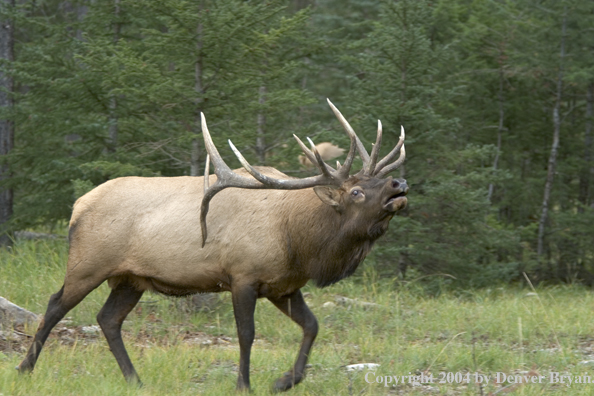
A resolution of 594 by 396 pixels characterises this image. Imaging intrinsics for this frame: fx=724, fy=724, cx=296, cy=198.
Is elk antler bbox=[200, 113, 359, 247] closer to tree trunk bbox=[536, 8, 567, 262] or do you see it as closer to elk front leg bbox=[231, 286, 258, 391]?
elk front leg bbox=[231, 286, 258, 391]

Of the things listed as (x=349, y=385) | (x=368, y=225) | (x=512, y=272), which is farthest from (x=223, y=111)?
(x=512, y=272)

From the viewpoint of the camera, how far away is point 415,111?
10203 mm

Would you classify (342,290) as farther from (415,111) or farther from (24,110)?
(24,110)

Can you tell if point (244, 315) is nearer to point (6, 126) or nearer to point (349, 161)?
point (349, 161)

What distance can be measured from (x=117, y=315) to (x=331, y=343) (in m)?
2.22

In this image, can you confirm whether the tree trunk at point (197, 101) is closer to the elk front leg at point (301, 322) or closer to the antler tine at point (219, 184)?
the antler tine at point (219, 184)

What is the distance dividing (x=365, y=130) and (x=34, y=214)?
5147mm

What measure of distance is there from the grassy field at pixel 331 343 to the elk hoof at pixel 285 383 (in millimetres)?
76

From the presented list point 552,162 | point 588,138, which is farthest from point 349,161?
point 588,138

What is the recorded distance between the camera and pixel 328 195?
5.74 metres

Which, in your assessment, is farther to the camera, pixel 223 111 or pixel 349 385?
pixel 223 111

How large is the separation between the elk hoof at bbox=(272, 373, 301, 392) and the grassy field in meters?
0.08
